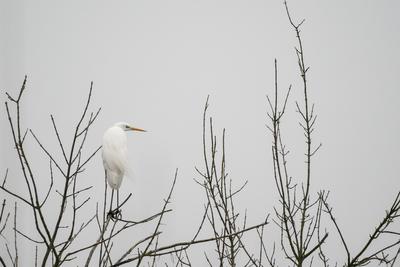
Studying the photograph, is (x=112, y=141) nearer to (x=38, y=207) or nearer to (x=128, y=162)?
(x=128, y=162)

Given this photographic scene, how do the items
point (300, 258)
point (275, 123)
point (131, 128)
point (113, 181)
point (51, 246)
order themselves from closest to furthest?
point (51, 246) → point (300, 258) → point (275, 123) → point (113, 181) → point (131, 128)

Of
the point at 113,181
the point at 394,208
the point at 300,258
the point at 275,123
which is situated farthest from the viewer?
the point at 113,181

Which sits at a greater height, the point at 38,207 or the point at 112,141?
the point at 112,141

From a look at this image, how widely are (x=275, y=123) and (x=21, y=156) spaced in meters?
0.92

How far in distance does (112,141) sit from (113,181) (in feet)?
1.22

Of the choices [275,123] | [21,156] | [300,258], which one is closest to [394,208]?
[300,258]

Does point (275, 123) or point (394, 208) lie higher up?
point (275, 123)

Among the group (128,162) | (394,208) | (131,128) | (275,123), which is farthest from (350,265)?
(131,128)

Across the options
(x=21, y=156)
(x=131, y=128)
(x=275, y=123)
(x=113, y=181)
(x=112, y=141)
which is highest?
(x=131, y=128)

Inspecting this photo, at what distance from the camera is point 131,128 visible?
254cm

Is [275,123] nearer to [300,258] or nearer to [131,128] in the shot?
[300,258]

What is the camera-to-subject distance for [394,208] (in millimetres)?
862

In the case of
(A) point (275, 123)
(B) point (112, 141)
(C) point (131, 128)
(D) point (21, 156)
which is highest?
(C) point (131, 128)

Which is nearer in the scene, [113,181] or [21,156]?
[21,156]
